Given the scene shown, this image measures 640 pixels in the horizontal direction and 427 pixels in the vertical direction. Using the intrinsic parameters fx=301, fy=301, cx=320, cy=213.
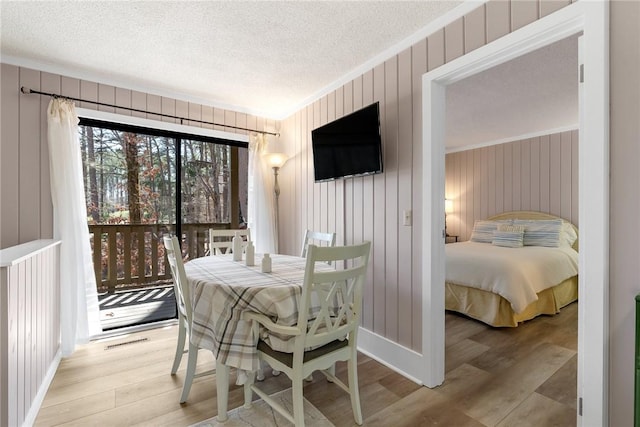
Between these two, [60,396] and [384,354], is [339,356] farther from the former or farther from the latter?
[60,396]

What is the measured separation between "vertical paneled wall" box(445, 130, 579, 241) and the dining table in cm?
463

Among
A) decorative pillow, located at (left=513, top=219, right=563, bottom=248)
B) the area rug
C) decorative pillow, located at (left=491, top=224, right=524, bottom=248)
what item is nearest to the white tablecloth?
the area rug

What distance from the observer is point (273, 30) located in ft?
7.24

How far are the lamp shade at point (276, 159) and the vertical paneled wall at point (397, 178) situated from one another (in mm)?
848

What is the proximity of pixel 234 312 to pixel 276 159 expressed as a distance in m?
2.39

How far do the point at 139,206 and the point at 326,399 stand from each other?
2.99 meters

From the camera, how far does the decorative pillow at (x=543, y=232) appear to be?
13.8 feet

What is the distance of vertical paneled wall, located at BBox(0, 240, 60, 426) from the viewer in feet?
4.50

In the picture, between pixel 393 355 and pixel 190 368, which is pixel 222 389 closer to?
pixel 190 368

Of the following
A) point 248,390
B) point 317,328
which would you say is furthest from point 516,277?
point 248,390

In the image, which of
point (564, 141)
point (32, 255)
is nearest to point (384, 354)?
point (32, 255)

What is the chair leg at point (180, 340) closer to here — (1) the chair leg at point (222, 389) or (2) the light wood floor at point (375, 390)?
(2) the light wood floor at point (375, 390)

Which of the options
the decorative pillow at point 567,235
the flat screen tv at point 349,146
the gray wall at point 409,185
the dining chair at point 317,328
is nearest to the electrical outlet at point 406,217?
the gray wall at point 409,185

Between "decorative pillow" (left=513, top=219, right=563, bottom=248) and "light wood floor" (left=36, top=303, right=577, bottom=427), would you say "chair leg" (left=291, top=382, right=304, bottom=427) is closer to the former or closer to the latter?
"light wood floor" (left=36, top=303, right=577, bottom=427)
